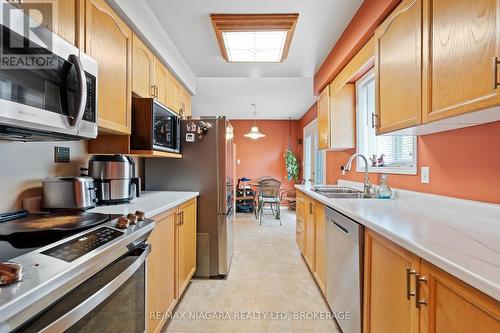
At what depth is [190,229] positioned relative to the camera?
223cm

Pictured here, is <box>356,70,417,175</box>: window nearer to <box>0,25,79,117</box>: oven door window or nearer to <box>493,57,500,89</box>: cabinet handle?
<box>493,57,500,89</box>: cabinet handle

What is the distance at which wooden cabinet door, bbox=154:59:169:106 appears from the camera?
220 cm

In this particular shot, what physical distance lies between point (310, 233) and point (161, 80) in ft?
6.83

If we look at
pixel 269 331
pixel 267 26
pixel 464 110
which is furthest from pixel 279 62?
pixel 269 331

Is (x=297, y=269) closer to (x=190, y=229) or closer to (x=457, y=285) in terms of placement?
(x=190, y=229)

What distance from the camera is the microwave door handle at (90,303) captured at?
63cm

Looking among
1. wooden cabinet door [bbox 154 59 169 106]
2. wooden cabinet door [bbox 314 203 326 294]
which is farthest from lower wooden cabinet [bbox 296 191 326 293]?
wooden cabinet door [bbox 154 59 169 106]

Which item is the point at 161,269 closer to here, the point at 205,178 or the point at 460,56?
the point at 205,178

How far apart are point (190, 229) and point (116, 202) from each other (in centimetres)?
79

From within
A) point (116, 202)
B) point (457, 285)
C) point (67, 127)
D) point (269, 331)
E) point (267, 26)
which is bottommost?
point (269, 331)

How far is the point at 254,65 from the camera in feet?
9.57

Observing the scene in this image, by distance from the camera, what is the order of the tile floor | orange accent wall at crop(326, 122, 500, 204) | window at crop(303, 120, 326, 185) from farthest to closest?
window at crop(303, 120, 326, 185)
the tile floor
orange accent wall at crop(326, 122, 500, 204)

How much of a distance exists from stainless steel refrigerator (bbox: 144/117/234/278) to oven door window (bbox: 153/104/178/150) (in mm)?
214

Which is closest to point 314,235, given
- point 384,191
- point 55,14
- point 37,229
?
point 384,191
